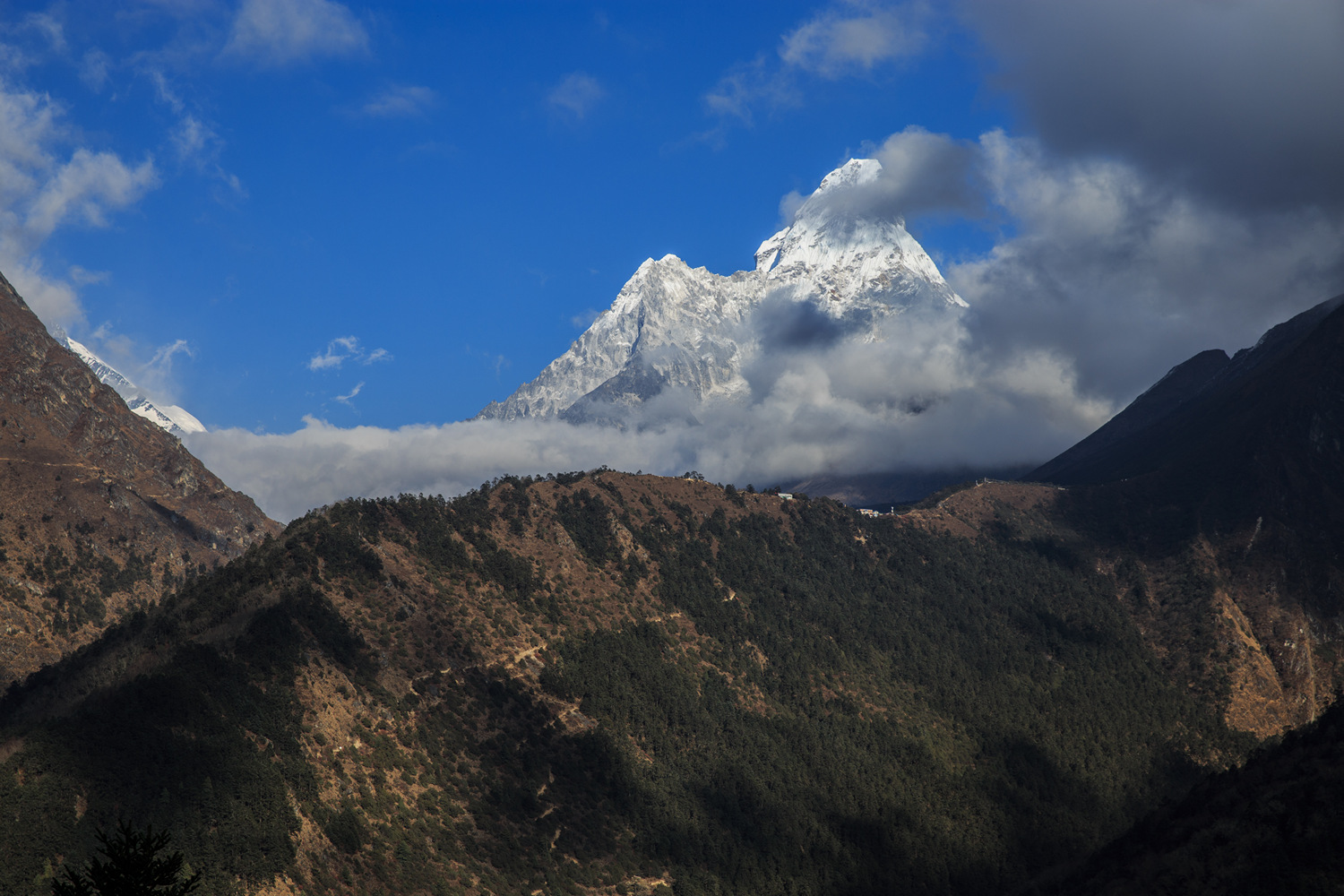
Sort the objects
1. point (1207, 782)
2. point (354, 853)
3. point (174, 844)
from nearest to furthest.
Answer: point (174, 844), point (354, 853), point (1207, 782)

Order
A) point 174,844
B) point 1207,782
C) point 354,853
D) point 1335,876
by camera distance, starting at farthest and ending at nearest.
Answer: point 1207,782
point 354,853
point 1335,876
point 174,844

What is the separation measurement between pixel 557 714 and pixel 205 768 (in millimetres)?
75553

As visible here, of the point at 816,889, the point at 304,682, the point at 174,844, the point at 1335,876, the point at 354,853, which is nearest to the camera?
the point at 174,844

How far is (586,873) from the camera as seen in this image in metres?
170

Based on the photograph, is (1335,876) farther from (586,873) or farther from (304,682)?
(304,682)

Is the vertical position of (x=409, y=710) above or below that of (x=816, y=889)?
above

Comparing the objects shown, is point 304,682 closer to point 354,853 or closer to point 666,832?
point 354,853

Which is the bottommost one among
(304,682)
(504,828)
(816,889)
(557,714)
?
(816,889)

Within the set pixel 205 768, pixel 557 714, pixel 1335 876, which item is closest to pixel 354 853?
pixel 205 768

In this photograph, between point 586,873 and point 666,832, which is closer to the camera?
point 586,873

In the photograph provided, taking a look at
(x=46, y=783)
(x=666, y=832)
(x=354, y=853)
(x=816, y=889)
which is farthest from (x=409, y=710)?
(x=816, y=889)

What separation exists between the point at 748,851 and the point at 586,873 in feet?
114

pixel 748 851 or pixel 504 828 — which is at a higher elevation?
pixel 504 828

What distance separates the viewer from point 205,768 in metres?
135
